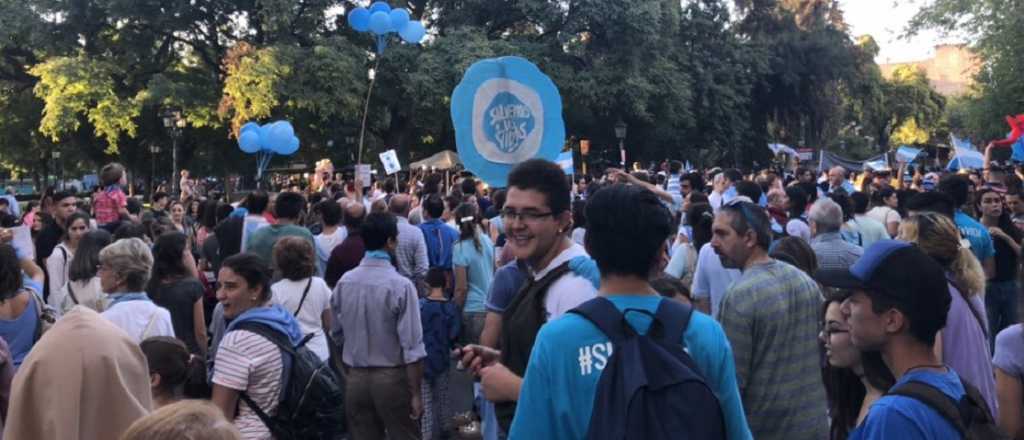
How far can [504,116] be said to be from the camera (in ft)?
19.1

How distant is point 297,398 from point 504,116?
2469mm

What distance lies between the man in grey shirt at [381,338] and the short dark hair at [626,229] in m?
3.45

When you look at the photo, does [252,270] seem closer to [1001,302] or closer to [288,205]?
[288,205]

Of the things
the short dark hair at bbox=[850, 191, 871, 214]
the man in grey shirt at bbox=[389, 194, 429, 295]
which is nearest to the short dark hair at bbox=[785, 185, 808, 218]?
the short dark hair at bbox=[850, 191, 871, 214]

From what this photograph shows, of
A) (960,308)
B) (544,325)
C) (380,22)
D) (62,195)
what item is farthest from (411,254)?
(380,22)

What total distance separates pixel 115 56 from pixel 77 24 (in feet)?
5.21

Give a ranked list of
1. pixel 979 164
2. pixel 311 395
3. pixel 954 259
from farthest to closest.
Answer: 1. pixel 979 164
2. pixel 954 259
3. pixel 311 395

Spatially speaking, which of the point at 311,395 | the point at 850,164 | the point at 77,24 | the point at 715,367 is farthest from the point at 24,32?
the point at 715,367

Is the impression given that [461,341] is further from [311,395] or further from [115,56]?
[115,56]

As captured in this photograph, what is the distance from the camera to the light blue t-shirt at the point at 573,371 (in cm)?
216

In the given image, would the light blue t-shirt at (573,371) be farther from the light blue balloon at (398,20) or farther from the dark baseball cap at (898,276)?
the light blue balloon at (398,20)

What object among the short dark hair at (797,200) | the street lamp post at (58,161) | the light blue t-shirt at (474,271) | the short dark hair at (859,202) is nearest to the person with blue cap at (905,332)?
the light blue t-shirt at (474,271)

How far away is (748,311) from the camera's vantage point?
402 centimetres

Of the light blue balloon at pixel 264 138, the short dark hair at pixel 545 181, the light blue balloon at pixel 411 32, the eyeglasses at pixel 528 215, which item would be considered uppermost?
the light blue balloon at pixel 411 32
